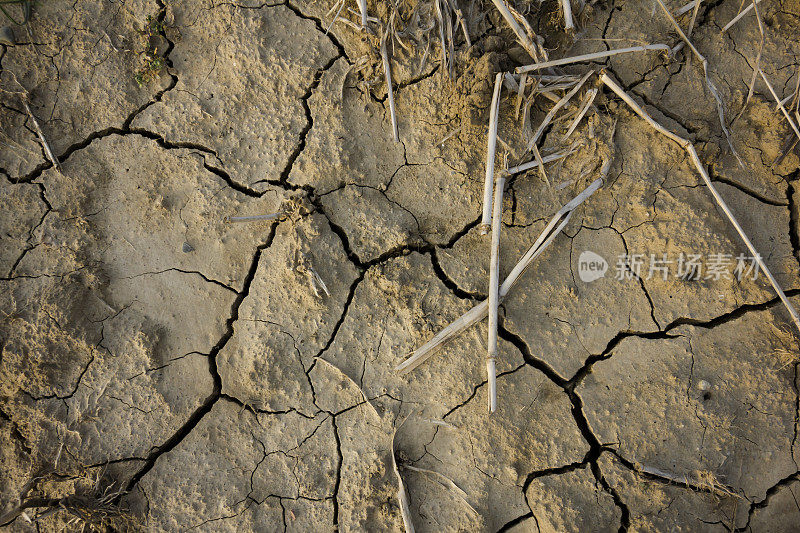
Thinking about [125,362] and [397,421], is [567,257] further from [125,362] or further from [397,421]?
[125,362]

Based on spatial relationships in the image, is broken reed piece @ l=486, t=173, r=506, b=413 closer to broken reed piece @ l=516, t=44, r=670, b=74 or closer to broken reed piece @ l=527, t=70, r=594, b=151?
broken reed piece @ l=527, t=70, r=594, b=151

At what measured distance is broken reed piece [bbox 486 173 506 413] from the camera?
7.53ft

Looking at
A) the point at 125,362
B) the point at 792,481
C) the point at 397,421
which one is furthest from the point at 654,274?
the point at 125,362

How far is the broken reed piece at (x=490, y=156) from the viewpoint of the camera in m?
2.43

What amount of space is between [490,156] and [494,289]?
2.40 feet

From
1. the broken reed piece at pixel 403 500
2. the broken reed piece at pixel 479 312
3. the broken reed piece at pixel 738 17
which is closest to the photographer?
the broken reed piece at pixel 403 500

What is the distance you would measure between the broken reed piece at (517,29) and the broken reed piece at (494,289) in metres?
0.71

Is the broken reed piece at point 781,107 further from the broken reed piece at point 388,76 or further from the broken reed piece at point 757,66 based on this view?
the broken reed piece at point 388,76

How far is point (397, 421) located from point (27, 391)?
1.98 metres

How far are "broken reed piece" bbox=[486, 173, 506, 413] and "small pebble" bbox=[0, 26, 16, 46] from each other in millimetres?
2906

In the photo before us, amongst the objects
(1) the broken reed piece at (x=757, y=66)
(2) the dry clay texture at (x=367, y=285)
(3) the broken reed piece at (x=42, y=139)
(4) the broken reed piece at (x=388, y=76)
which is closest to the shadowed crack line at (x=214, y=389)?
(2) the dry clay texture at (x=367, y=285)

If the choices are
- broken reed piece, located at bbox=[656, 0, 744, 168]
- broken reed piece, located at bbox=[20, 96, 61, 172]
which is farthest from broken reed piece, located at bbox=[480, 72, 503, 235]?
broken reed piece, located at bbox=[20, 96, 61, 172]

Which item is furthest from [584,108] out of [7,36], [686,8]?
[7,36]

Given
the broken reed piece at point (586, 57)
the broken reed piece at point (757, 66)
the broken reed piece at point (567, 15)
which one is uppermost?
the broken reed piece at point (567, 15)
